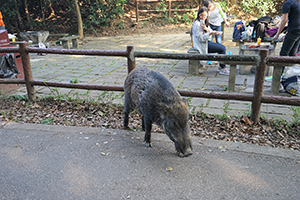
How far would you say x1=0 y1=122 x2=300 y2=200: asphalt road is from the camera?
271cm

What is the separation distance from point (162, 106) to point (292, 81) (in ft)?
11.4

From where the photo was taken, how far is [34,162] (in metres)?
3.27

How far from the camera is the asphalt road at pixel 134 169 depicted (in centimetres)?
271

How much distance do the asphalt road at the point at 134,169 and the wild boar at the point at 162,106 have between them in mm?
301

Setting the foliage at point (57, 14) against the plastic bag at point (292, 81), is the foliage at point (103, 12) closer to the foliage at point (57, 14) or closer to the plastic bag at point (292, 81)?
the foliage at point (57, 14)

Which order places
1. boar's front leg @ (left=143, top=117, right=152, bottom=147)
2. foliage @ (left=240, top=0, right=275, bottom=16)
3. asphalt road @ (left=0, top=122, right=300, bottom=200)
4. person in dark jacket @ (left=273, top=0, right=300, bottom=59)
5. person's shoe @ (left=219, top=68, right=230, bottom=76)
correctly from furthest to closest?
foliage @ (left=240, top=0, right=275, bottom=16) → person's shoe @ (left=219, top=68, right=230, bottom=76) → person in dark jacket @ (left=273, top=0, right=300, bottom=59) → boar's front leg @ (left=143, top=117, right=152, bottom=147) → asphalt road @ (left=0, top=122, right=300, bottom=200)

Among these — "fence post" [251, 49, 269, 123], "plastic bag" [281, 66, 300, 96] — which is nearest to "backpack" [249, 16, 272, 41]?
"plastic bag" [281, 66, 300, 96]

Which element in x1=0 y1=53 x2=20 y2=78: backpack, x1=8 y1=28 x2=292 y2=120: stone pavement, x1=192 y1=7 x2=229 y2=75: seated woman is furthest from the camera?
x1=192 y1=7 x2=229 y2=75: seated woman

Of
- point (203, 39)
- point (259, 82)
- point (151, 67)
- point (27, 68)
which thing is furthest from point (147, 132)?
point (151, 67)

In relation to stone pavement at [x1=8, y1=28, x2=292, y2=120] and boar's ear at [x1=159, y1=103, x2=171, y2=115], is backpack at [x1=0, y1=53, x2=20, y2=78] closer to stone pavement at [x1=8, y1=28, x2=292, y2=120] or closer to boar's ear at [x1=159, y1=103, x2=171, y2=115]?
stone pavement at [x1=8, y1=28, x2=292, y2=120]

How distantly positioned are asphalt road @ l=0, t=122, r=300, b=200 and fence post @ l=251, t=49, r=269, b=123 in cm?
71

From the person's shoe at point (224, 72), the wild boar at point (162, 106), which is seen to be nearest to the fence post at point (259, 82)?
the wild boar at point (162, 106)

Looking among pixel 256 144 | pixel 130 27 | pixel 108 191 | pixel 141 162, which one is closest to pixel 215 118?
pixel 256 144

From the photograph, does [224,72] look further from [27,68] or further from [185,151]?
[27,68]
